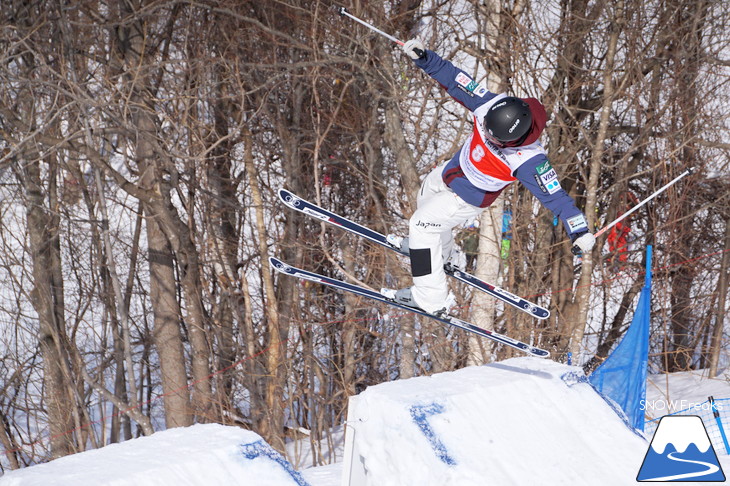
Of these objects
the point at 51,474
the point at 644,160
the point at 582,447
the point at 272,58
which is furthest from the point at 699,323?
the point at 51,474

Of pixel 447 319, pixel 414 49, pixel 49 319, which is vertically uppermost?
pixel 414 49

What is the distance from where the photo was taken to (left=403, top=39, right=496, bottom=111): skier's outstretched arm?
439 centimetres

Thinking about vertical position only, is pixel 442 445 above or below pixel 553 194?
below

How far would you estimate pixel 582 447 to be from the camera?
151 inches

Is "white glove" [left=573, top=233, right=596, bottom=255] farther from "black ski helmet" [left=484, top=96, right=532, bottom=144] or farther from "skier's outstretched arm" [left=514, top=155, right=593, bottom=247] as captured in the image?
"black ski helmet" [left=484, top=96, right=532, bottom=144]

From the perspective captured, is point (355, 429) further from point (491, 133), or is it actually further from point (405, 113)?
point (405, 113)

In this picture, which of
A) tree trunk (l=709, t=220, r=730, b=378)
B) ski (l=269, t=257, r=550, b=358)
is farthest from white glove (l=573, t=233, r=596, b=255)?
tree trunk (l=709, t=220, r=730, b=378)

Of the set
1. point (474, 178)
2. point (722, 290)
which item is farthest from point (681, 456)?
point (722, 290)

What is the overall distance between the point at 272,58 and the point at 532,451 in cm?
938

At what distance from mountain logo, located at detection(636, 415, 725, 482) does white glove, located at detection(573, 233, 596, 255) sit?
1.13m

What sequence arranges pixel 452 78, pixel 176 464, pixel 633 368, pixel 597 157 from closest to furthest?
1. pixel 176 464
2. pixel 452 78
3. pixel 633 368
4. pixel 597 157

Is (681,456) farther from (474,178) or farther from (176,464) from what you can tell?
(176,464)

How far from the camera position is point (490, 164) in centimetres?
436

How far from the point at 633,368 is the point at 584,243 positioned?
2601mm
